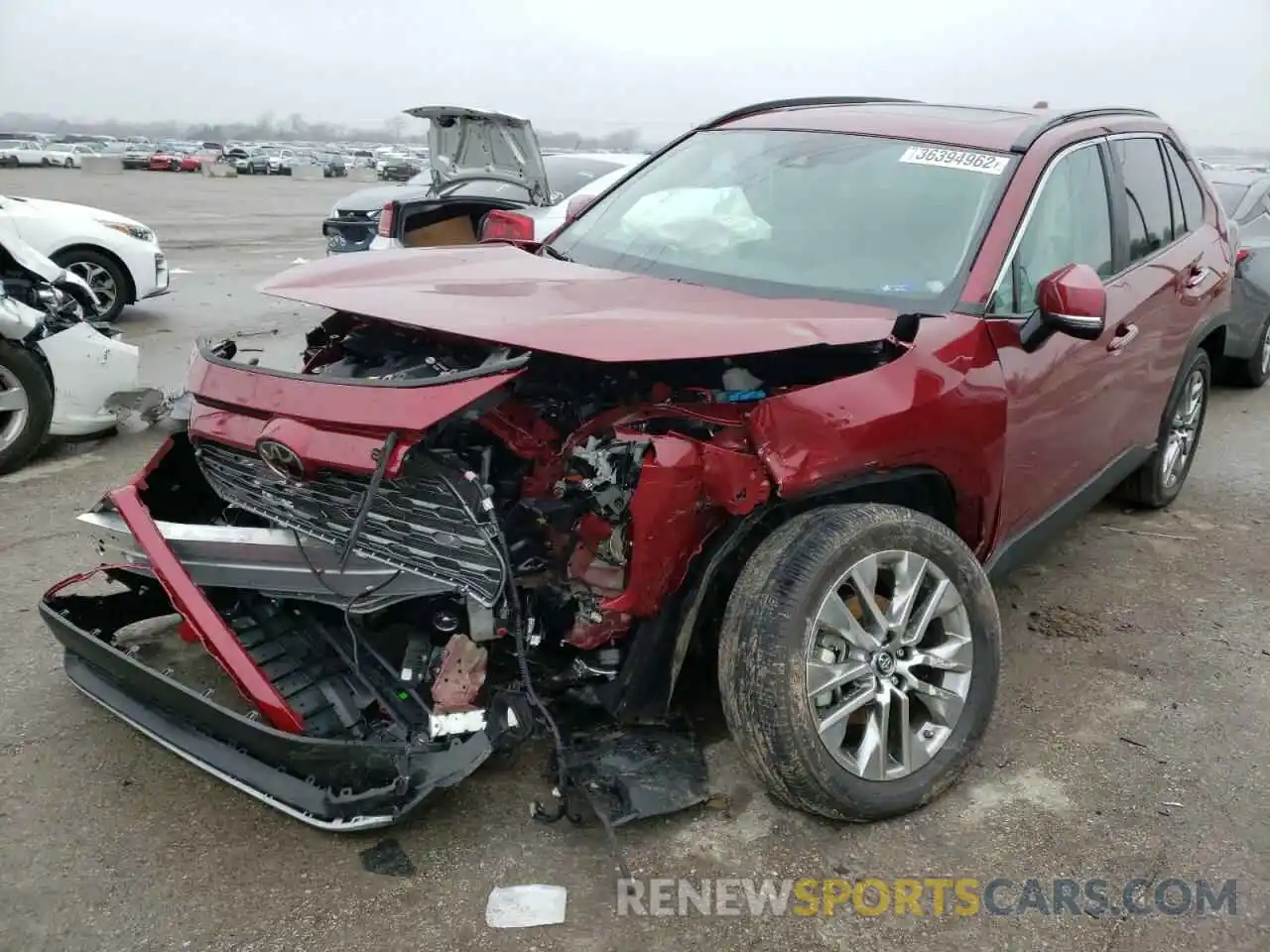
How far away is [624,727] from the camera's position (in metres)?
2.77

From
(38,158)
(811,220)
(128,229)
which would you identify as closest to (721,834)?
(811,220)

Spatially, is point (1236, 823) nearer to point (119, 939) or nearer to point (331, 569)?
point (331, 569)

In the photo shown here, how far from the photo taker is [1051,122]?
11.4 feet

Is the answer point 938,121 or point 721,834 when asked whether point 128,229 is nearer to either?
point 938,121

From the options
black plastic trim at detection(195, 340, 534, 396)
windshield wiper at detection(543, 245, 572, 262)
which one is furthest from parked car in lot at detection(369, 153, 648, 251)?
black plastic trim at detection(195, 340, 534, 396)

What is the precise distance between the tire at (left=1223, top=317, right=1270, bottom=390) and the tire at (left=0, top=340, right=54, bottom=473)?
24.8 ft

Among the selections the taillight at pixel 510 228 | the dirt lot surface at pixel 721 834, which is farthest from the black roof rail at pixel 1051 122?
the taillight at pixel 510 228

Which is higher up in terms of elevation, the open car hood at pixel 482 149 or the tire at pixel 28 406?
the open car hood at pixel 482 149

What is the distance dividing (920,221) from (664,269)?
809mm

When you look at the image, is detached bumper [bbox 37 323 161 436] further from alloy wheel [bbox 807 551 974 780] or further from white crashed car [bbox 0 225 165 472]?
alloy wheel [bbox 807 551 974 780]

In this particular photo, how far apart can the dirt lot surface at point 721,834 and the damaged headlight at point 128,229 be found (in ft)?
18.9

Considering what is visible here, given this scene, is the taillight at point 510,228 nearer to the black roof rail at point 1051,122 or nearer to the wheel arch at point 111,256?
the black roof rail at point 1051,122

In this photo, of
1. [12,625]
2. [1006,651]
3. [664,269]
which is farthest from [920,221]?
[12,625]

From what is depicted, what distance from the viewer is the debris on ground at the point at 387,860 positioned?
2.41 meters
